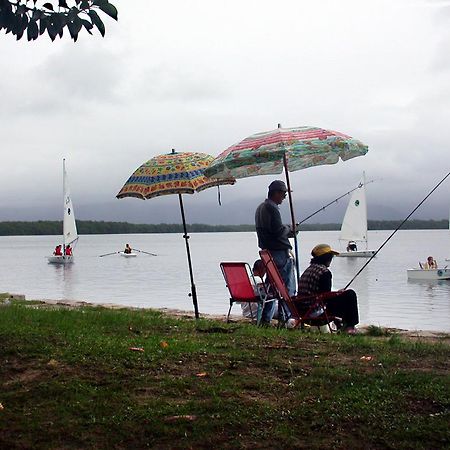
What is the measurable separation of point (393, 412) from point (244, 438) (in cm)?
87

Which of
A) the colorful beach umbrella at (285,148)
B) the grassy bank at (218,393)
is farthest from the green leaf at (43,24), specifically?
the colorful beach umbrella at (285,148)

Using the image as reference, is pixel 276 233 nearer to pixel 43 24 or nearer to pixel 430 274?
pixel 43 24

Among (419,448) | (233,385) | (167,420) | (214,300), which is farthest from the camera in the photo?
(214,300)

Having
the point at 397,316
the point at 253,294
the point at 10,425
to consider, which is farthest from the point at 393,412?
the point at 397,316

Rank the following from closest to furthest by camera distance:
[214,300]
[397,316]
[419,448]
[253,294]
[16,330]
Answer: [419,448], [16,330], [253,294], [397,316], [214,300]

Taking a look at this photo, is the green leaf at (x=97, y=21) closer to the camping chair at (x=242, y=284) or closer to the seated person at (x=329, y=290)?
the seated person at (x=329, y=290)

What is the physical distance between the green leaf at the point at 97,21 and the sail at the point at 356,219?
40.7 meters

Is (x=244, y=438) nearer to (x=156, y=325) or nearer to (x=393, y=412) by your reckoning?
(x=393, y=412)

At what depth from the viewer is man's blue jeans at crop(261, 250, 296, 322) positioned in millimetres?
8555

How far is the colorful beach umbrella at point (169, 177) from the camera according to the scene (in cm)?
930

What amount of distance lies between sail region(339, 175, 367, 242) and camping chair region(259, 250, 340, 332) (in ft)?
120

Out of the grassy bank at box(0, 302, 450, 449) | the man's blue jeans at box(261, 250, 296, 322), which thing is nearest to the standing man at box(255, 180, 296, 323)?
the man's blue jeans at box(261, 250, 296, 322)

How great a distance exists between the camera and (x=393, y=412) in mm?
4133

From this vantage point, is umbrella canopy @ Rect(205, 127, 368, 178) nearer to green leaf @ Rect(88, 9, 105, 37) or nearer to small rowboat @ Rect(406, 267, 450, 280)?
green leaf @ Rect(88, 9, 105, 37)
